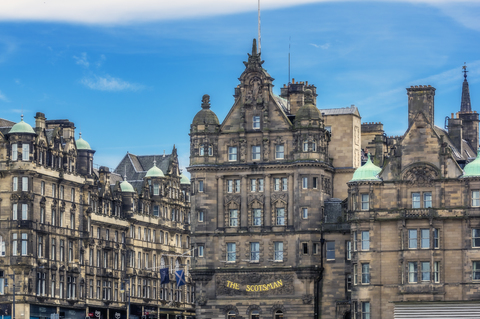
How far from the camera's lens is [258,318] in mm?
136125

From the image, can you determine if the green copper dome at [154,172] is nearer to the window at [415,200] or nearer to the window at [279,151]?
the window at [279,151]

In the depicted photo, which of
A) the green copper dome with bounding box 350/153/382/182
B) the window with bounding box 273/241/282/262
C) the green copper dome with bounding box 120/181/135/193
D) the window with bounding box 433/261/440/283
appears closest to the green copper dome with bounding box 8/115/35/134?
the green copper dome with bounding box 120/181/135/193

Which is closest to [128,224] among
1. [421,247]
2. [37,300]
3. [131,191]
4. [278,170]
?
[131,191]

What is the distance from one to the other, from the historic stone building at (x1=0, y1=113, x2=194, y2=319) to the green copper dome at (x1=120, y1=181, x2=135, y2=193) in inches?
2.2

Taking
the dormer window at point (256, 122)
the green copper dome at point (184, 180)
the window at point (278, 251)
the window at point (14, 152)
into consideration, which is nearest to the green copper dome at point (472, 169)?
the window at point (278, 251)

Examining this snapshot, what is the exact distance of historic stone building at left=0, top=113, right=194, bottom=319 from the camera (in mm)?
144500

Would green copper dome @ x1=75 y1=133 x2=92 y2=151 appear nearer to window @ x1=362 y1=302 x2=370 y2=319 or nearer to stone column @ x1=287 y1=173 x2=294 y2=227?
stone column @ x1=287 y1=173 x2=294 y2=227

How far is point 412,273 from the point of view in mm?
126062

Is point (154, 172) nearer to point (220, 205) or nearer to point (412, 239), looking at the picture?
point (220, 205)


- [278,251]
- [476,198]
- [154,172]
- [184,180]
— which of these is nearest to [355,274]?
[278,251]

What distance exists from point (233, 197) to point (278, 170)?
611cm

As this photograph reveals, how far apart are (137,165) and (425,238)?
6781 cm

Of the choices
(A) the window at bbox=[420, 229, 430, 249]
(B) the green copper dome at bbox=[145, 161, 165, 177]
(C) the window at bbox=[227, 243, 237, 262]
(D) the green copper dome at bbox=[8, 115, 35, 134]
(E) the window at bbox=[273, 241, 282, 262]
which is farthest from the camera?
(B) the green copper dome at bbox=[145, 161, 165, 177]

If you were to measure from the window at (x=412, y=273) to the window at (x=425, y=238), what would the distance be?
2.12 m
